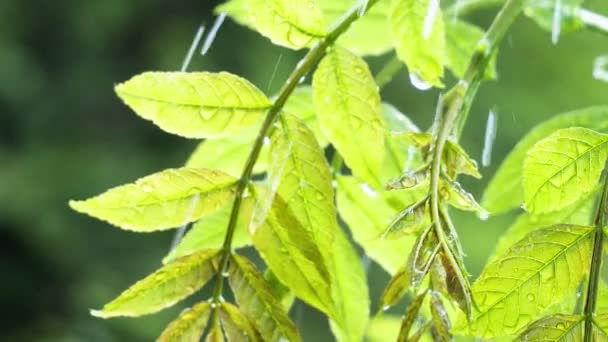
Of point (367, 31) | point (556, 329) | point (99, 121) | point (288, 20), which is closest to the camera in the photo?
point (556, 329)

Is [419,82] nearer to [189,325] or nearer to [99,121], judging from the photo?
[189,325]

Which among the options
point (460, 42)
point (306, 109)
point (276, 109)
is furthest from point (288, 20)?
point (460, 42)

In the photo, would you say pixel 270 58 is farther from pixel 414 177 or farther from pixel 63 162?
pixel 414 177

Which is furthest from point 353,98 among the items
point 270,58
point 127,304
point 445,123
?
point 270,58

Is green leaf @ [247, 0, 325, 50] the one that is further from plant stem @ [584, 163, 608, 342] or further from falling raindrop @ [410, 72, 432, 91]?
plant stem @ [584, 163, 608, 342]

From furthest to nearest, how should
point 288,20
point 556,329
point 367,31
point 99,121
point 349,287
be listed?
point 99,121
point 367,31
point 349,287
point 288,20
point 556,329

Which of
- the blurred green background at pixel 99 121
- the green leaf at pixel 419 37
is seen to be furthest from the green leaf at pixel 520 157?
the blurred green background at pixel 99 121
